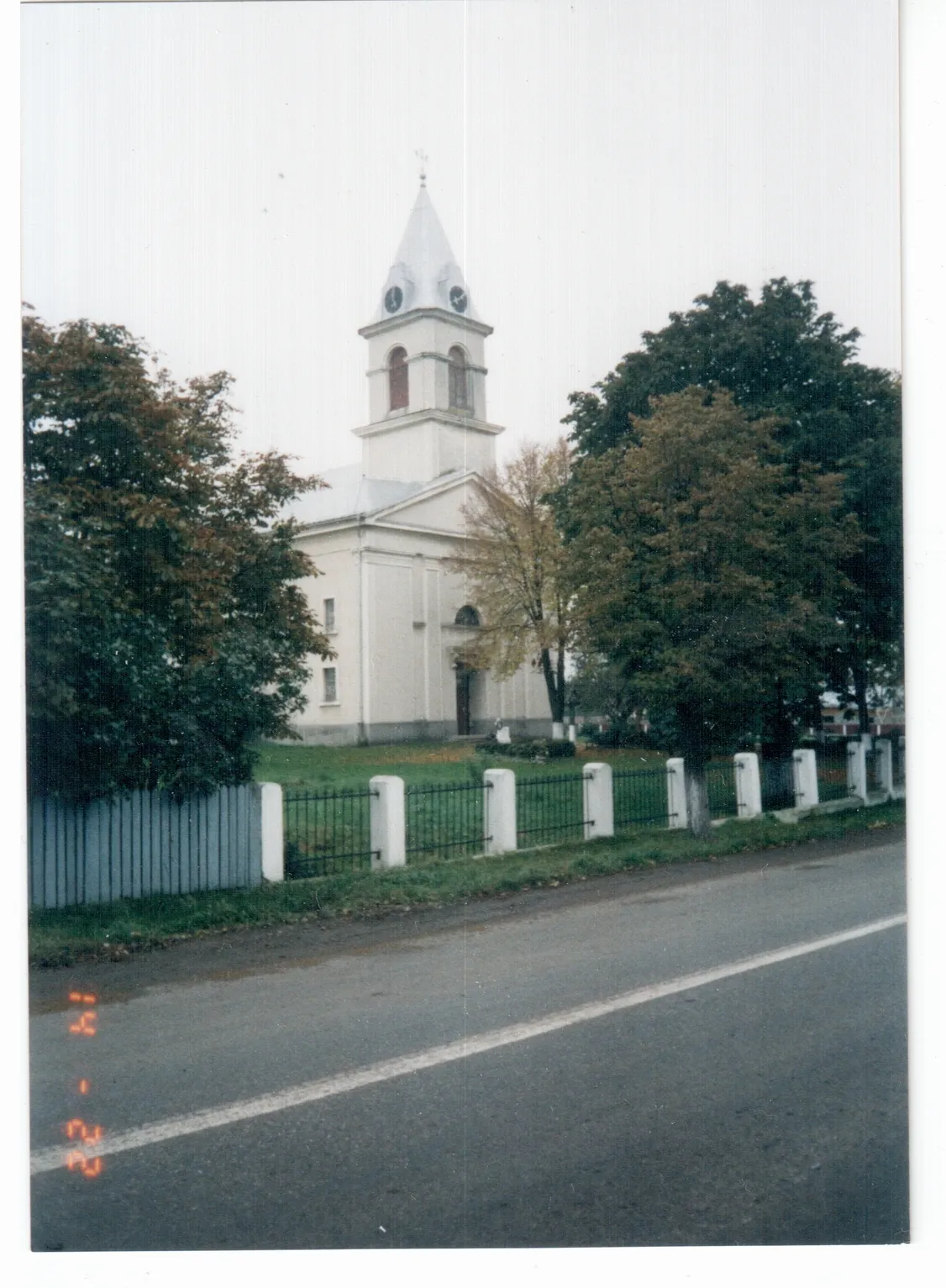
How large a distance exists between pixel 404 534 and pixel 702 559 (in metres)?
1.88

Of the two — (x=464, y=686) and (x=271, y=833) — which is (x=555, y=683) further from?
(x=271, y=833)

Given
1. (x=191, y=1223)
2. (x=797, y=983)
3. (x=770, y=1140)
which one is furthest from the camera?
(x=797, y=983)

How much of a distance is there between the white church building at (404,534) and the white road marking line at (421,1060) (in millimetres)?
1815

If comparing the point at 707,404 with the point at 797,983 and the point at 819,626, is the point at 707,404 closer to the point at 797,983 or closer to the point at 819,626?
the point at 819,626

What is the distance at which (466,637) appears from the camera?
5.84 m

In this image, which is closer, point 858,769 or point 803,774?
point 858,769

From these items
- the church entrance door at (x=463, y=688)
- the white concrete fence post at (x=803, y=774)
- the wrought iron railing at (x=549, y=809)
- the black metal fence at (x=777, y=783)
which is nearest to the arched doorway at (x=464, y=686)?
the church entrance door at (x=463, y=688)

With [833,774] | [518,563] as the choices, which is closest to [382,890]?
[518,563]

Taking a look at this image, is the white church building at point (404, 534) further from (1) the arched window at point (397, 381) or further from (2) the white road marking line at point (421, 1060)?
(2) the white road marking line at point (421, 1060)

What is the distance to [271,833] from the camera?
23.2ft

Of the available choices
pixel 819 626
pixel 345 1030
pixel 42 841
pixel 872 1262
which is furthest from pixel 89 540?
pixel 872 1262

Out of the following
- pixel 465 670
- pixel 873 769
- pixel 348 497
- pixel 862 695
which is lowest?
pixel 873 769

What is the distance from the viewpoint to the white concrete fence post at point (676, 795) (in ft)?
23.4

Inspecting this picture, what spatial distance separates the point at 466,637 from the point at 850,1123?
3.01 m
